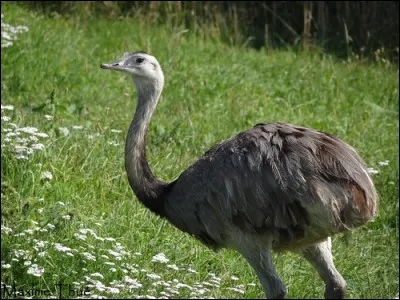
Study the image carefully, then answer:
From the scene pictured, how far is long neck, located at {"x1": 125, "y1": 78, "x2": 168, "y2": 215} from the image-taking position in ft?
20.5

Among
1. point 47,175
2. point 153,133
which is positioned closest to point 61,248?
point 47,175

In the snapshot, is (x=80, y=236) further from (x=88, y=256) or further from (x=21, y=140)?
(x=21, y=140)

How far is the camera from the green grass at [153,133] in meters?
6.52

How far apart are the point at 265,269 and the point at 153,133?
3004 mm

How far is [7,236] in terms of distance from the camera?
21.2 ft

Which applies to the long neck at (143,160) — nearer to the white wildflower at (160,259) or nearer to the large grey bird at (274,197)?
the large grey bird at (274,197)

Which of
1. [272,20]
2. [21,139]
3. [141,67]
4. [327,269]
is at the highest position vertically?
[141,67]

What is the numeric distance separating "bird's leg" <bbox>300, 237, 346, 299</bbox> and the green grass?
0.51ft

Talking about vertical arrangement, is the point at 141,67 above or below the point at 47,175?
above

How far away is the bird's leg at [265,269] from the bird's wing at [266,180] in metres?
0.13

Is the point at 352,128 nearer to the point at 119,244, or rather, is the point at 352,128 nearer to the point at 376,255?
the point at 376,255

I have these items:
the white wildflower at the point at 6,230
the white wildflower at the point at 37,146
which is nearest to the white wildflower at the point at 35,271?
the white wildflower at the point at 6,230

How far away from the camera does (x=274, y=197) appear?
18.9 feet

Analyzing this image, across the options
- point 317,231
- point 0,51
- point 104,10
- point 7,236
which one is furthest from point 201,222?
point 104,10
